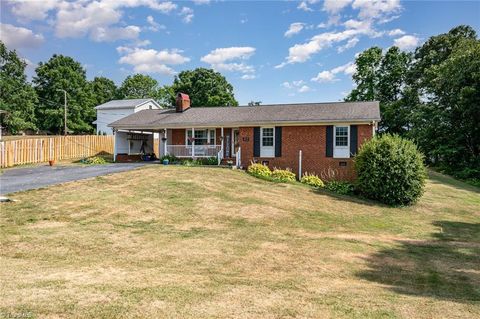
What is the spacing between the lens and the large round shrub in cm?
1662

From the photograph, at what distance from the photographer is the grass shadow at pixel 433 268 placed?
6.47 m

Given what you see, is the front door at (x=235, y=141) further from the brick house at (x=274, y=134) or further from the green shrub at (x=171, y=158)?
the green shrub at (x=171, y=158)

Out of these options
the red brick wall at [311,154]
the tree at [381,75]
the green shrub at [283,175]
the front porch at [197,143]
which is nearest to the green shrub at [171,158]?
the front porch at [197,143]

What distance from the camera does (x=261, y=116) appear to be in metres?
23.2

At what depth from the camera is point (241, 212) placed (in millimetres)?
12617

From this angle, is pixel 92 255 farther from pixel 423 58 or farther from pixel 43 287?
pixel 423 58

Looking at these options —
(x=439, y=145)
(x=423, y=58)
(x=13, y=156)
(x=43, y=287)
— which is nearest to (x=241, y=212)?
(x=43, y=287)

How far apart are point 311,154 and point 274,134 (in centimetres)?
258

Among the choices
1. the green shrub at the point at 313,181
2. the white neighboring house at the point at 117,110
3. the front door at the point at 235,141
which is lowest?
the green shrub at the point at 313,181

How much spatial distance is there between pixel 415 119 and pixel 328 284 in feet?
112

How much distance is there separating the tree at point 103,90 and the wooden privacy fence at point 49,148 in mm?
35273

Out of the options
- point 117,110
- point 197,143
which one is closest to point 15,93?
point 117,110

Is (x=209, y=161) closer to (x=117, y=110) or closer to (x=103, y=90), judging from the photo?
(x=117, y=110)

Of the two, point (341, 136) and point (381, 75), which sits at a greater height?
point (381, 75)
